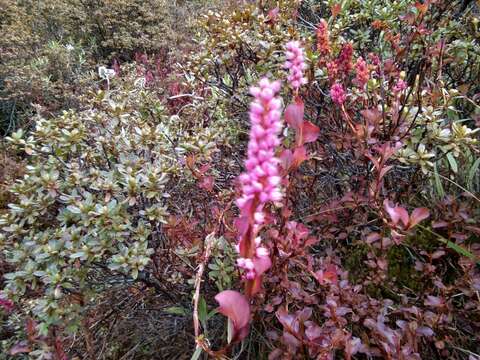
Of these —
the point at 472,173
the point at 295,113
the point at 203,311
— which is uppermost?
the point at 295,113

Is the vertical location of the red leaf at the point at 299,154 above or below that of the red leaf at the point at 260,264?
above

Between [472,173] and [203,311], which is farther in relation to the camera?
[472,173]

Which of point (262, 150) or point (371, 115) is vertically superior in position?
point (262, 150)

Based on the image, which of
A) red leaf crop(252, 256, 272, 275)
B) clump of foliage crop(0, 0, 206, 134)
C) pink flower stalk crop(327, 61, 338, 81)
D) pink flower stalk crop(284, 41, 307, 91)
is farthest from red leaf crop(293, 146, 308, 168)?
clump of foliage crop(0, 0, 206, 134)

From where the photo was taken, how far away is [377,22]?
2.13m

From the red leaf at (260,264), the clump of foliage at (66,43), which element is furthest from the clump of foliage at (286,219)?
the clump of foliage at (66,43)

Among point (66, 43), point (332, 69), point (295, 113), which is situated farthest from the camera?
point (66, 43)

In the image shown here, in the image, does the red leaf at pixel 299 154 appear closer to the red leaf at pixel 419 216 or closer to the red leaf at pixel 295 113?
the red leaf at pixel 295 113

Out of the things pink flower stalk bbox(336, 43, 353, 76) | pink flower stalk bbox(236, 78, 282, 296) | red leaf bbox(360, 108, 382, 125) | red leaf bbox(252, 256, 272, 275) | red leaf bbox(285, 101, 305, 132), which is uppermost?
pink flower stalk bbox(236, 78, 282, 296)

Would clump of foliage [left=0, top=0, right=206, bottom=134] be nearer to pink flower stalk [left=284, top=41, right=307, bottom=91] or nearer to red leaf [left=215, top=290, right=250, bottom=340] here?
pink flower stalk [left=284, top=41, right=307, bottom=91]

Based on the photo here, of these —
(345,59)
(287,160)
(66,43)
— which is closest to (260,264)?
(287,160)

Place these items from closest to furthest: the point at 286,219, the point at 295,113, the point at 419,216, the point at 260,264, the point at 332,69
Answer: the point at 260,264, the point at 295,113, the point at 419,216, the point at 286,219, the point at 332,69

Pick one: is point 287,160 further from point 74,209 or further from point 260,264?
point 74,209

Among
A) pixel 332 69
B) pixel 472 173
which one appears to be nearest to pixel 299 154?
pixel 332 69
